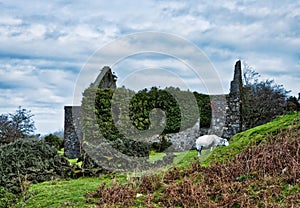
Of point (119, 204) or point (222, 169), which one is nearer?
point (119, 204)

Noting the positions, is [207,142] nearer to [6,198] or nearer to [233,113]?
[233,113]

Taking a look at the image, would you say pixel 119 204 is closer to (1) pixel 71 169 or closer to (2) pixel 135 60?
(1) pixel 71 169

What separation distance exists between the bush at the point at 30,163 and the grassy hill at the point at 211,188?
74cm

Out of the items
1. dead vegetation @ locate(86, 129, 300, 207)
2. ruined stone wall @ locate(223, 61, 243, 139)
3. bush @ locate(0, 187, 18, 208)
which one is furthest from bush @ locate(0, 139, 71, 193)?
ruined stone wall @ locate(223, 61, 243, 139)

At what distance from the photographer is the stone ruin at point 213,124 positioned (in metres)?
16.1

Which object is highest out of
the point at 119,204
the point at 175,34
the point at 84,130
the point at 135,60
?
the point at 175,34

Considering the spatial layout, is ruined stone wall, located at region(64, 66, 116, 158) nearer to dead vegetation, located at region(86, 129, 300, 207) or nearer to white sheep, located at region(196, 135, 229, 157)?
white sheep, located at region(196, 135, 229, 157)

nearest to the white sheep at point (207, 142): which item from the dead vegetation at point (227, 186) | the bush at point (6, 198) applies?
the dead vegetation at point (227, 186)

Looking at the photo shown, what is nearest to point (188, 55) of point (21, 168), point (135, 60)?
A: point (135, 60)

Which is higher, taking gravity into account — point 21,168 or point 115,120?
point 115,120

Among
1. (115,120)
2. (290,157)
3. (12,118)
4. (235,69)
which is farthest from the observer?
(12,118)

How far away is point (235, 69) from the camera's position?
663 inches

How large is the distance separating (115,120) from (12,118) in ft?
23.0

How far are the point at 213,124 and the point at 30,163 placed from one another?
992cm
